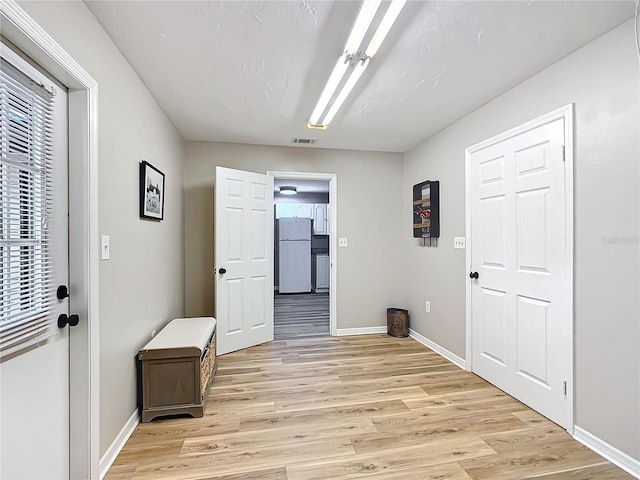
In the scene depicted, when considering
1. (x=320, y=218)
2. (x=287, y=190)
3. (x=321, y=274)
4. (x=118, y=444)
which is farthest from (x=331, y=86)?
(x=321, y=274)

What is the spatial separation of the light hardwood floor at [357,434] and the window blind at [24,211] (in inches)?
39.7

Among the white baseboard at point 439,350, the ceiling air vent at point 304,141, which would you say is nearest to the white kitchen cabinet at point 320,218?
the ceiling air vent at point 304,141

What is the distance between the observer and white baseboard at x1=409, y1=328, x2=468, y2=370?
114 inches

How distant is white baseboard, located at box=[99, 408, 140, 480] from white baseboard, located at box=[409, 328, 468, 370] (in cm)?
273

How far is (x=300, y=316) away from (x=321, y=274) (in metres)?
2.35

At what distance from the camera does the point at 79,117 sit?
1.42 metres

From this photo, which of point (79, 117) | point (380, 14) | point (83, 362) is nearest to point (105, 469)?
point (83, 362)

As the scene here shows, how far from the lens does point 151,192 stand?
2.28 meters

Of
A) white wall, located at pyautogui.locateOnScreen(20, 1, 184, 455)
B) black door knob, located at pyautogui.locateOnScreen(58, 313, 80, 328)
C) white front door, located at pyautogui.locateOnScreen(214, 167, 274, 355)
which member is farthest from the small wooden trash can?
black door knob, located at pyautogui.locateOnScreen(58, 313, 80, 328)

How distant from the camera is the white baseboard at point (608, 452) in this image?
5.10 feet

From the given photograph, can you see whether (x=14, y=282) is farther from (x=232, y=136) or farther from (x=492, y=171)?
(x=492, y=171)

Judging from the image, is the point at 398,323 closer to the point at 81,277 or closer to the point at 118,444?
the point at 118,444

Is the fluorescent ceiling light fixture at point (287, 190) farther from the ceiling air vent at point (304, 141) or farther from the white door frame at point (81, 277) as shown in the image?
the white door frame at point (81, 277)

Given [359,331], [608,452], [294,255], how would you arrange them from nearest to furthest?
[608,452], [359,331], [294,255]
